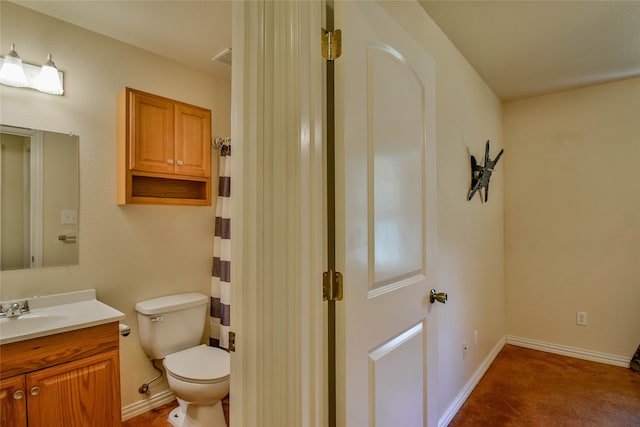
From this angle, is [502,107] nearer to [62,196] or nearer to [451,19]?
[451,19]

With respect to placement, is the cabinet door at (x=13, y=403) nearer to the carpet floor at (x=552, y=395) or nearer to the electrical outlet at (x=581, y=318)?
the carpet floor at (x=552, y=395)

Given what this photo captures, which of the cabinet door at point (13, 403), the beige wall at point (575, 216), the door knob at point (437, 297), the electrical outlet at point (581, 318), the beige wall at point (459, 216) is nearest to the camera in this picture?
the cabinet door at point (13, 403)

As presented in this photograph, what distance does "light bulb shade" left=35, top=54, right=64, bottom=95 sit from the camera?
167cm

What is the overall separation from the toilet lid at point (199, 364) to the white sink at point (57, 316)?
0.46m

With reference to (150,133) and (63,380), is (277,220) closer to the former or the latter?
(63,380)

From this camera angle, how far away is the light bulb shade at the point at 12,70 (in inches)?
61.6

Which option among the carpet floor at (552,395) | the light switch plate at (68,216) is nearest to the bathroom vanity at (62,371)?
the light switch plate at (68,216)

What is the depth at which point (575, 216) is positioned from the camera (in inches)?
114

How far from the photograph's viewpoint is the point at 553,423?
6.45 feet

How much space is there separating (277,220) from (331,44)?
1.79 ft

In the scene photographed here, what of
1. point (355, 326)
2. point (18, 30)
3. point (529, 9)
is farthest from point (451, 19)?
point (18, 30)

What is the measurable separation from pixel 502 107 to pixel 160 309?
342 centimetres

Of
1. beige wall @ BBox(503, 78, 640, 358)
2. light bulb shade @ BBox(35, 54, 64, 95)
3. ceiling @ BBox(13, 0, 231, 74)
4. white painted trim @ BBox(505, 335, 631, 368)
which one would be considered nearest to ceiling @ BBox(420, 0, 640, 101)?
beige wall @ BBox(503, 78, 640, 358)

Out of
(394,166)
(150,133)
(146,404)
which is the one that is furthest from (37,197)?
(394,166)
